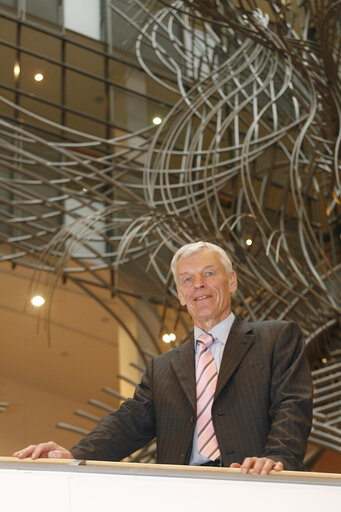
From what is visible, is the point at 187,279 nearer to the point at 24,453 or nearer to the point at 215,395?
the point at 215,395

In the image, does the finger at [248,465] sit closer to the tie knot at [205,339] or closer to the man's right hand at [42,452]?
the man's right hand at [42,452]

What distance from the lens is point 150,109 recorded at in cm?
1117

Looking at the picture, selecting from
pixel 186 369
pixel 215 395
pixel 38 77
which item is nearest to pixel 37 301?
pixel 38 77

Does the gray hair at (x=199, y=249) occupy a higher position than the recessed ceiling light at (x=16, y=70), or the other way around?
the recessed ceiling light at (x=16, y=70)

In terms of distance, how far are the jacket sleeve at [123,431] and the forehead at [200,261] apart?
394mm

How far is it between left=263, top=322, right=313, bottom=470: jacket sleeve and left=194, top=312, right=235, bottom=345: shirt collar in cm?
20

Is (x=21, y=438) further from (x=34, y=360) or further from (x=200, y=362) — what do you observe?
(x=200, y=362)

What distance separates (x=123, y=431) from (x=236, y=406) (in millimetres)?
391

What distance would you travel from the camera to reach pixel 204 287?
2768 mm

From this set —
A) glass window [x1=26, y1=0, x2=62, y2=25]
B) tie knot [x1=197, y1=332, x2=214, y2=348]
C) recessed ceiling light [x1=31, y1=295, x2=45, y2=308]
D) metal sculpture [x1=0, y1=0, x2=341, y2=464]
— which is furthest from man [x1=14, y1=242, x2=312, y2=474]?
glass window [x1=26, y1=0, x2=62, y2=25]

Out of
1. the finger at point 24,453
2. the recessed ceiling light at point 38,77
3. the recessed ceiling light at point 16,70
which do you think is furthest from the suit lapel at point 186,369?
the recessed ceiling light at point 38,77

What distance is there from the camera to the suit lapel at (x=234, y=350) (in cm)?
258

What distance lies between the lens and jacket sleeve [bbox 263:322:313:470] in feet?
7.66

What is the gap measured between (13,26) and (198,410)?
9418mm
